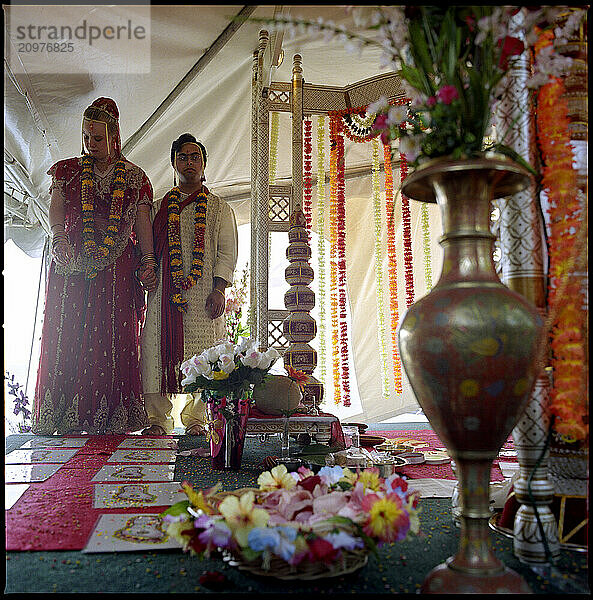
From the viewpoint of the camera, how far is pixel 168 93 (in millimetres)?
4984

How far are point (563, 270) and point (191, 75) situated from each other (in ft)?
13.2

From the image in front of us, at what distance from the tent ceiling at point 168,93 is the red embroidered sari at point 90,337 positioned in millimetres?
1058

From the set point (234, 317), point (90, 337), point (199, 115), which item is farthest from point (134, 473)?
point (199, 115)

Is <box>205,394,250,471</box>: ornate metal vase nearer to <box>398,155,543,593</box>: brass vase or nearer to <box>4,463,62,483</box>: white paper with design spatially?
<box>4,463,62,483</box>: white paper with design

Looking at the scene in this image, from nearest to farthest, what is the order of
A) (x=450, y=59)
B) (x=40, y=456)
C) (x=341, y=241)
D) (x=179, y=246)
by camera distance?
(x=450, y=59) → (x=40, y=456) → (x=179, y=246) → (x=341, y=241)

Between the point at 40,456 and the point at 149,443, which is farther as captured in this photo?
the point at 149,443

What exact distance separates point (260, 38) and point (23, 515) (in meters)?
4.05

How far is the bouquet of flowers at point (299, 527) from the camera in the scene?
115cm

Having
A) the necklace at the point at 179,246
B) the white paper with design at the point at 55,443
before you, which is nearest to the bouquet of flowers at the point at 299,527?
the white paper with design at the point at 55,443

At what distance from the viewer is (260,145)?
16.3ft

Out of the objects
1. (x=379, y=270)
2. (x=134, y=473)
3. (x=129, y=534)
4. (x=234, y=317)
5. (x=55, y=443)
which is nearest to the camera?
(x=129, y=534)

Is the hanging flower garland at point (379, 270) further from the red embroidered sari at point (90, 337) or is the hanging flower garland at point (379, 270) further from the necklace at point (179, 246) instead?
the red embroidered sari at point (90, 337)

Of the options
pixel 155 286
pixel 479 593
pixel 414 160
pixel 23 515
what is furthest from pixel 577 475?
pixel 155 286

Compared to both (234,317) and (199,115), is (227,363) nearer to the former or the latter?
(234,317)
